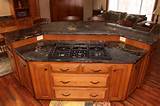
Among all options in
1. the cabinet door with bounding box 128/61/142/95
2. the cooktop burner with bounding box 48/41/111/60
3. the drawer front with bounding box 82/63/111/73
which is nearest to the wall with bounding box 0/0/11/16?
the cooktop burner with bounding box 48/41/111/60

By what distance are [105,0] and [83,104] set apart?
18.7 ft

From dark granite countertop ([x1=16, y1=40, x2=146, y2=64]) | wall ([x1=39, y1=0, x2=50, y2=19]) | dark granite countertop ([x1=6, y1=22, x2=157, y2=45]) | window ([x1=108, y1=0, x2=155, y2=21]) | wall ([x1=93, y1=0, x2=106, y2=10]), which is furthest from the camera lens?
wall ([x1=93, y1=0, x2=106, y2=10])

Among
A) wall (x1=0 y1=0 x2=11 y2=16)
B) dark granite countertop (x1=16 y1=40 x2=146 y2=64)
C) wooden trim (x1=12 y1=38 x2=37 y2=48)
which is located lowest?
dark granite countertop (x1=16 y1=40 x2=146 y2=64)

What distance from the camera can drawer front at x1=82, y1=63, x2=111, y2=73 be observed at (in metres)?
2.12

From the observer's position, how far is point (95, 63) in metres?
2.10

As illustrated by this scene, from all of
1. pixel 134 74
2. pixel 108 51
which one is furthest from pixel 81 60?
pixel 134 74

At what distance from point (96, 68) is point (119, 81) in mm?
448

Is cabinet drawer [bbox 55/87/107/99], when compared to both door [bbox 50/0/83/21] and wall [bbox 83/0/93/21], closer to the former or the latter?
door [bbox 50/0/83/21]

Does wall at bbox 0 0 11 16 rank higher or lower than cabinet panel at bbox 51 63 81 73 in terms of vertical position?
higher

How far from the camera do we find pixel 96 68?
214 cm

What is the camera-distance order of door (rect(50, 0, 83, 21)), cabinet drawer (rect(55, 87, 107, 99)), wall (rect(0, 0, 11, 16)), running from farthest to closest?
door (rect(50, 0, 83, 21)) < wall (rect(0, 0, 11, 16)) < cabinet drawer (rect(55, 87, 107, 99))

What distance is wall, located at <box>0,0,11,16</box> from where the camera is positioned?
174 inches

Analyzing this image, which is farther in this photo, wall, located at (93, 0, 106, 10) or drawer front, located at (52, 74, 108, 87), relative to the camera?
wall, located at (93, 0, 106, 10)

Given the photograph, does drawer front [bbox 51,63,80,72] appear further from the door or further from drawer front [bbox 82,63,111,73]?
the door
